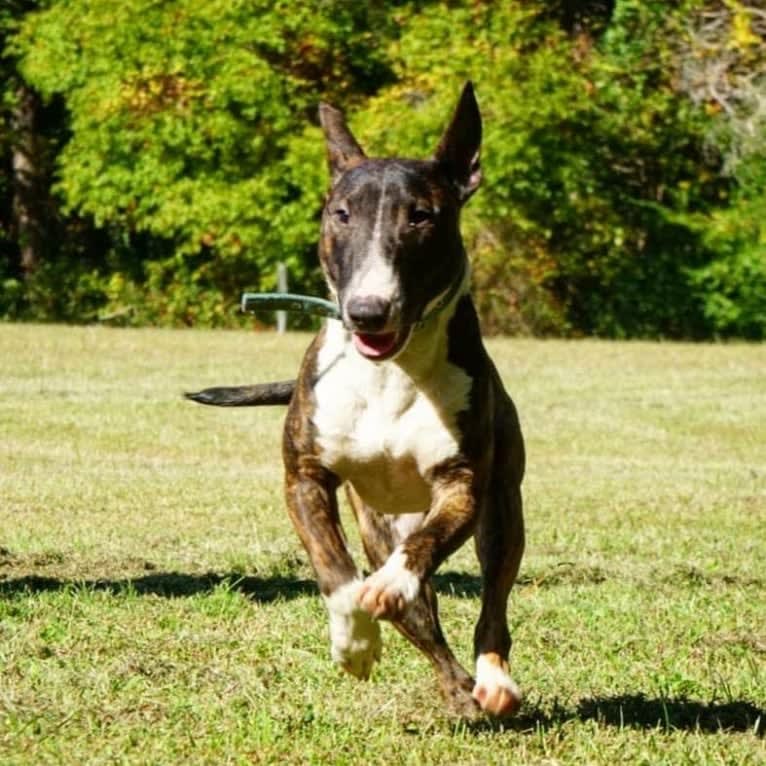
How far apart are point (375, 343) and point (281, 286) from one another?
2608 centimetres

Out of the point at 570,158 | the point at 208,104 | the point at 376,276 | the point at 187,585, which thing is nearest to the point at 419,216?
the point at 376,276

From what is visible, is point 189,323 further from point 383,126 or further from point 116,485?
point 116,485

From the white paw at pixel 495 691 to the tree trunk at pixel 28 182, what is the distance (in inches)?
1300

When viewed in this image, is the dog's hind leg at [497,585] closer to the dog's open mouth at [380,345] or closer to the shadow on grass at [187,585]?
the dog's open mouth at [380,345]

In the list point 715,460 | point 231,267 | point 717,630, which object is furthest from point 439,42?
point 717,630

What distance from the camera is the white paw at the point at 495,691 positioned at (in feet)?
16.6

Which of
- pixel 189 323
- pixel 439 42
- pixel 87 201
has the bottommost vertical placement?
pixel 189 323

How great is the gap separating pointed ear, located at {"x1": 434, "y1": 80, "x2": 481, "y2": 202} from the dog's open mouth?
68 cm

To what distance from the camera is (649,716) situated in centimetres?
551

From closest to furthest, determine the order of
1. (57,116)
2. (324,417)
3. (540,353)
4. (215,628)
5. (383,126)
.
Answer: (324,417)
(215,628)
(540,353)
(383,126)
(57,116)

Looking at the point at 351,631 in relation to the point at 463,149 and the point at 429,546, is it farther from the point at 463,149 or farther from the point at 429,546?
the point at 463,149

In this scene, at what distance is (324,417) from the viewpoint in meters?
5.31

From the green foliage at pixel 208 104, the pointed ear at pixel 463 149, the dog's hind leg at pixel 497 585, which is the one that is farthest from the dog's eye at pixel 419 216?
the green foliage at pixel 208 104

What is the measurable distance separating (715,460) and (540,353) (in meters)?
10.8
